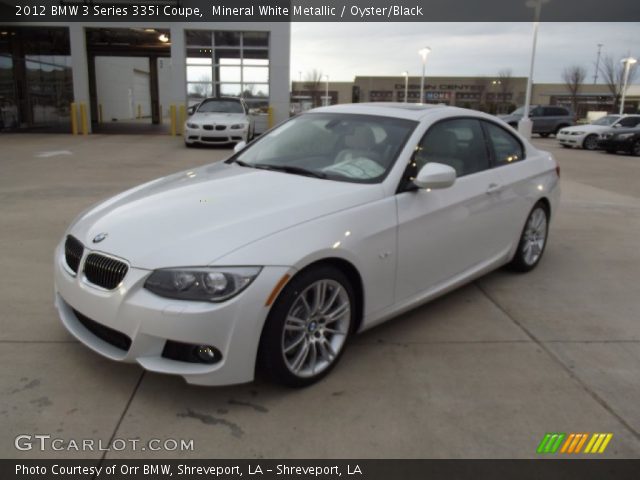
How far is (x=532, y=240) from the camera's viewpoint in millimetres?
5289

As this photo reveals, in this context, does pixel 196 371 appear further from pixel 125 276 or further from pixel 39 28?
pixel 39 28

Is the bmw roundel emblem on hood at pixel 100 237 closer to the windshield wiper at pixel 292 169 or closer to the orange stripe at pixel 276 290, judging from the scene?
the orange stripe at pixel 276 290

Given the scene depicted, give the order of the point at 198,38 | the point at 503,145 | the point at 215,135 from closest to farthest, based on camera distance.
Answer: the point at 503,145
the point at 215,135
the point at 198,38

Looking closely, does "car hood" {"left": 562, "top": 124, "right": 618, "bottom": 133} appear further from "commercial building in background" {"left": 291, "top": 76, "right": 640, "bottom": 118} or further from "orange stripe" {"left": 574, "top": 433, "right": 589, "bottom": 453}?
"commercial building in background" {"left": 291, "top": 76, "right": 640, "bottom": 118}

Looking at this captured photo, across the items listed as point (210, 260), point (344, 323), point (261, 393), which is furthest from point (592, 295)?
point (210, 260)

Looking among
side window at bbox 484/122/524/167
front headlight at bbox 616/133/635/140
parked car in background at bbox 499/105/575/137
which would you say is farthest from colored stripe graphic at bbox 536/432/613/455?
parked car in background at bbox 499/105/575/137

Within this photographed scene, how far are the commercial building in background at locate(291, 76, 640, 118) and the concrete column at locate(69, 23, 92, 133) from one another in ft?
160

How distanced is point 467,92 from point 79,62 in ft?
241

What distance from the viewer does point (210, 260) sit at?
275cm

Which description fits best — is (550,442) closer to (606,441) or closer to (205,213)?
(606,441)

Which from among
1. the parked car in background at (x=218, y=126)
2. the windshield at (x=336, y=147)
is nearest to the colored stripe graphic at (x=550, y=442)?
the windshield at (x=336, y=147)

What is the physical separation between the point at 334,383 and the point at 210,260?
42.3 inches

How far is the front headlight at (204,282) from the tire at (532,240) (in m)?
3.16

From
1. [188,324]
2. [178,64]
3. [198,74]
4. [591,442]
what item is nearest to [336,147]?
[188,324]
